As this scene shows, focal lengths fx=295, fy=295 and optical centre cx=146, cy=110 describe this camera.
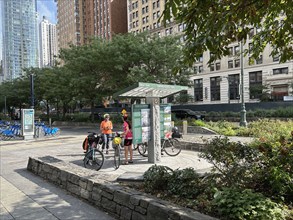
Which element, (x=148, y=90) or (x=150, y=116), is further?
(x=150, y=116)

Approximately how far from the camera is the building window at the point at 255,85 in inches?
1996

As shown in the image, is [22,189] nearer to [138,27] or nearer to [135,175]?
[135,175]

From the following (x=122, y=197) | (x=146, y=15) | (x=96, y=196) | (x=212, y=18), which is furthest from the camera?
(x=146, y=15)

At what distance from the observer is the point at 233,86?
5850 cm

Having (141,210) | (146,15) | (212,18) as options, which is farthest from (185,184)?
(146,15)

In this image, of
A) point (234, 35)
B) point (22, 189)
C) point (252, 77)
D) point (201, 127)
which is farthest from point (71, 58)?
point (252, 77)

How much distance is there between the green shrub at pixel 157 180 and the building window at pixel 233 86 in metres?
54.6

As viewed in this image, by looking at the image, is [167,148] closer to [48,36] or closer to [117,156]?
[117,156]

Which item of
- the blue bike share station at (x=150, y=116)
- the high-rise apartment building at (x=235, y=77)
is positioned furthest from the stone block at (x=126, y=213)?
the high-rise apartment building at (x=235, y=77)

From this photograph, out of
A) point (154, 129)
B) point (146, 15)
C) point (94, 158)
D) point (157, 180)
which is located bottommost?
point (94, 158)

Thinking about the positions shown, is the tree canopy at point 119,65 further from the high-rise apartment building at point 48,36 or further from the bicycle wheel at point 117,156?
the high-rise apartment building at point 48,36

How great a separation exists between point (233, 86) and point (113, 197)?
56.6m

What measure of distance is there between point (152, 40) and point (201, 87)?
131 ft

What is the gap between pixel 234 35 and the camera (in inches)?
191
